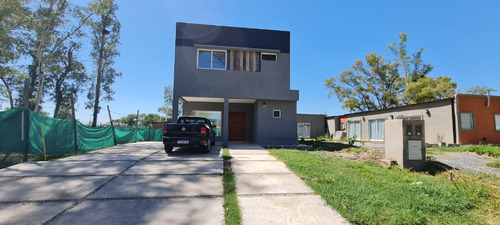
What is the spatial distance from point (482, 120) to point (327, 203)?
54.1 feet

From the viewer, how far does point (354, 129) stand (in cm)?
2314

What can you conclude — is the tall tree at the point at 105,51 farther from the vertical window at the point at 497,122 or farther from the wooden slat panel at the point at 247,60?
the vertical window at the point at 497,122

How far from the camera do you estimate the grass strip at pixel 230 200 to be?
2.80m

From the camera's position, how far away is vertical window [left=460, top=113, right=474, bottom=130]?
13.1 m

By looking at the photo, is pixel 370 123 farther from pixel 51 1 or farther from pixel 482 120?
pixel 51 1

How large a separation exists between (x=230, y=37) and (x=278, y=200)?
1017 cm

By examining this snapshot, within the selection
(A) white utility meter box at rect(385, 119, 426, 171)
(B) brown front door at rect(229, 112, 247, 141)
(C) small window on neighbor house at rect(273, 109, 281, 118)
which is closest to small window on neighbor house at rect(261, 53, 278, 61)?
Answer: (C) small window on neighbor house at rect(273, 109, 281, 118)

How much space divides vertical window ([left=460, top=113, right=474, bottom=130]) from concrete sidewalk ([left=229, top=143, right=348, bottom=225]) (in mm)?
13943

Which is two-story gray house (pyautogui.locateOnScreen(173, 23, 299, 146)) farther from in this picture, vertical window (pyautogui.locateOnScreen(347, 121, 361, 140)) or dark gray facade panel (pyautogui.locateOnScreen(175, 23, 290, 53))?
vertical window (pyautogui.locateOnScreen(347, 121, 361, 140))

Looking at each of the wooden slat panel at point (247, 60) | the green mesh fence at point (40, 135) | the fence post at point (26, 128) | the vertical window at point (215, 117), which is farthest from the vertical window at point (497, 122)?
the fence post at point (26, 128)

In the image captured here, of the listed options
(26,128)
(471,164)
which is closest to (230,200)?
(26,128)

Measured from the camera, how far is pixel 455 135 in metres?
13.0

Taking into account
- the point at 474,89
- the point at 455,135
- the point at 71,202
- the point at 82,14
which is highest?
the point at 82,14

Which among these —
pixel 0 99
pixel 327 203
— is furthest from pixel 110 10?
pixel 327 203
